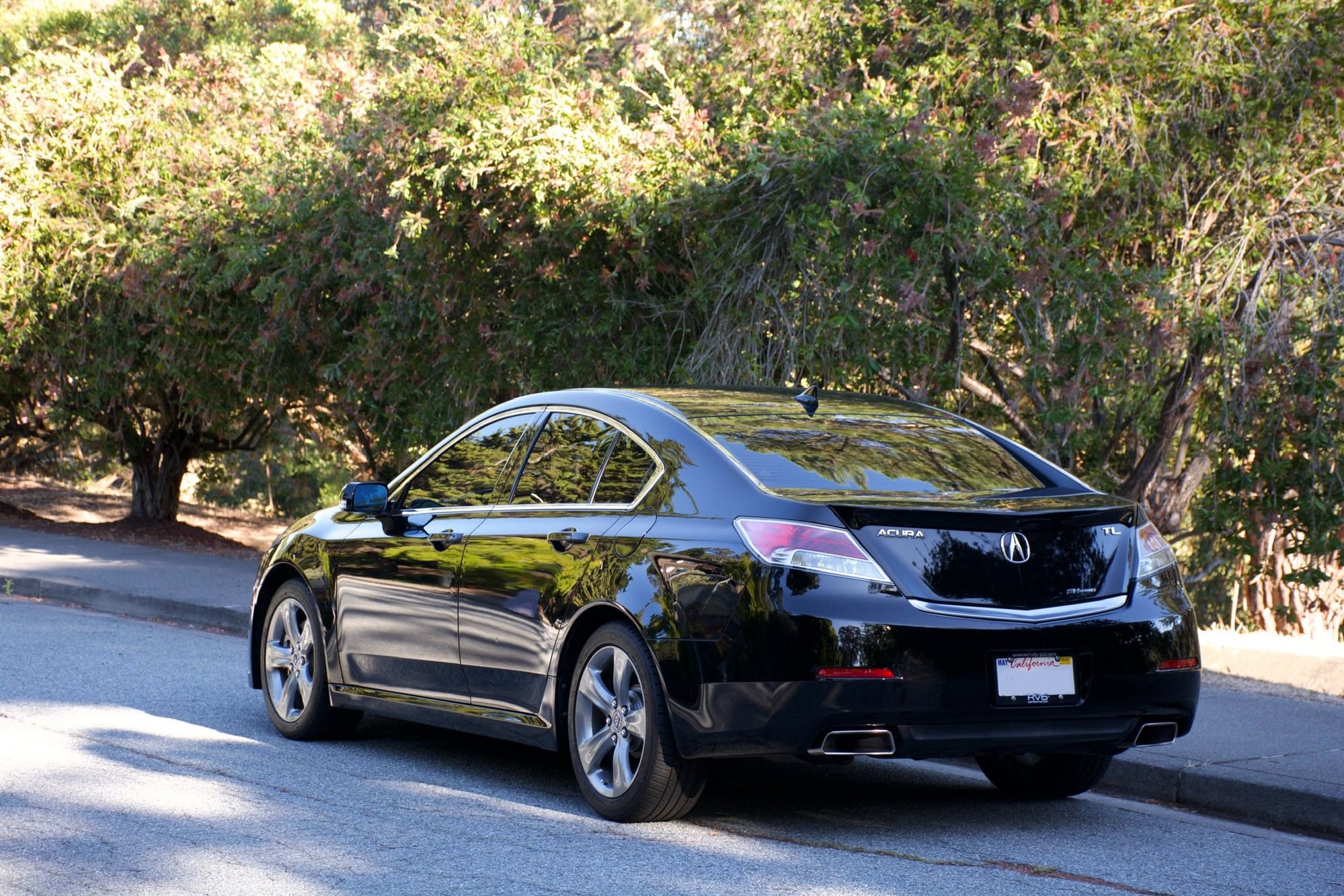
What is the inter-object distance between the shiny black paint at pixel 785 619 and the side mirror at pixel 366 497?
76 cm

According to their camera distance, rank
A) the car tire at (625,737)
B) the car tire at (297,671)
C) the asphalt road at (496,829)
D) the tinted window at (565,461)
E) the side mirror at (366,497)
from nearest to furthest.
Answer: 1. the asphalt road at (496,829)
2. the car tire at (625,737)
3. the tinted window at (565,461)
4. the side mirror at (366,497)
5. the car tire at (297,671)

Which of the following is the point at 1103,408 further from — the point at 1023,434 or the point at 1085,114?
the point at 1085,114

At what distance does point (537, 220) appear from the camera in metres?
11.7

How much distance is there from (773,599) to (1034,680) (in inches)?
37.3

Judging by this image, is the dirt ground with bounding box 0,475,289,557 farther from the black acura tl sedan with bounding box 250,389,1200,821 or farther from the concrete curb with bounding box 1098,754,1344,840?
the concrete curb with bounding box 1098,754,1344,840

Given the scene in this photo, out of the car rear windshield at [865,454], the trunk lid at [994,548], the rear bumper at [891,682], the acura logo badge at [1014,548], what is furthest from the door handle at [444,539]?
the acura logo badge at [1014,548]

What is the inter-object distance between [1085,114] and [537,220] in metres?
4.19

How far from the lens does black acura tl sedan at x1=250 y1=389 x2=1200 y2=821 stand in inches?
212

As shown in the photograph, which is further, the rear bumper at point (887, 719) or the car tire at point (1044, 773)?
the car tire at point (1044, 773)

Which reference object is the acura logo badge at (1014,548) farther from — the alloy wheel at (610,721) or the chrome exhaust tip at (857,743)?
the alloy wheel at (610,721)

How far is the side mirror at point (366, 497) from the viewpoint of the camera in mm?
7293

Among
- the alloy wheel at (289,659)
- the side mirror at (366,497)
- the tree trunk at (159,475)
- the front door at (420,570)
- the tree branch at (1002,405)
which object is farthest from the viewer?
the tree trunk at (159,475)

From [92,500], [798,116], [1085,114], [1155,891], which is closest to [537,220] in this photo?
[798,116]

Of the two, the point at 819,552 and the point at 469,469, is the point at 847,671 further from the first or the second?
the point at 469,469
